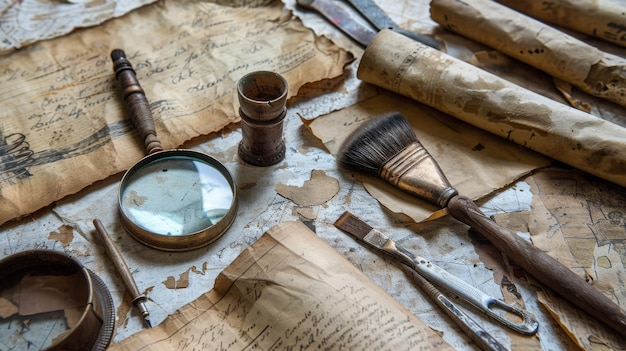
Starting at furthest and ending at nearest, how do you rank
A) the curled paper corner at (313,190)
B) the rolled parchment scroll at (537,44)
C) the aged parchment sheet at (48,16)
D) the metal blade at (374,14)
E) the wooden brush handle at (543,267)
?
the metal blade at (374,14) < the aged parchment sheet at (48,16) < the rolled parchment scroll at (537,44) < the curled paper corner at (313,190) < the wooden brush handle at (543,267)

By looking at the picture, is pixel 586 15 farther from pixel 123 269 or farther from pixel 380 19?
pixel 123 269

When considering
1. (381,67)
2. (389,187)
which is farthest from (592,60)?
(389,187)

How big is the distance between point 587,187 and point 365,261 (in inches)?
26.0

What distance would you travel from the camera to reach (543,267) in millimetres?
1163

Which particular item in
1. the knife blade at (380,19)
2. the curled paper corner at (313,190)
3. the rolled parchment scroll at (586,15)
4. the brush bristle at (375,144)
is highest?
the rolled parchment scroll at (586,15)

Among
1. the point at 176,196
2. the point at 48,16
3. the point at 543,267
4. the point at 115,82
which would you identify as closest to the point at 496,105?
the point at 543,267

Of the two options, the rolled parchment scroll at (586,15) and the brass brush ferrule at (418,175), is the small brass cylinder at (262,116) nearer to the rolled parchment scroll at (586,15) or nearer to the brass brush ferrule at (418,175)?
the brass brush ferrule at (418,175)

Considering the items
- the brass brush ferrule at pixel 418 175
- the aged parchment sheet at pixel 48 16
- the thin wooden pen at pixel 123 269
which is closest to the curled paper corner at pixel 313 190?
the brass brush ferrule at pixel 418 175

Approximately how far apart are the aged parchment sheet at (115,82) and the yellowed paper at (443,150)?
18 cm

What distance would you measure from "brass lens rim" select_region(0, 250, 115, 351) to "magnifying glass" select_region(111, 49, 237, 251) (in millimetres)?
169

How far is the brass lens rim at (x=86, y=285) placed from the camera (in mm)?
992

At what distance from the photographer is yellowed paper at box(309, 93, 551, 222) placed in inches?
54.1

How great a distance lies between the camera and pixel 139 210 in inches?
49.2

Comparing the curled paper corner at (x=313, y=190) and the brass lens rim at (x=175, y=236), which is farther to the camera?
the curled paper corner at (x=313, y=190)
